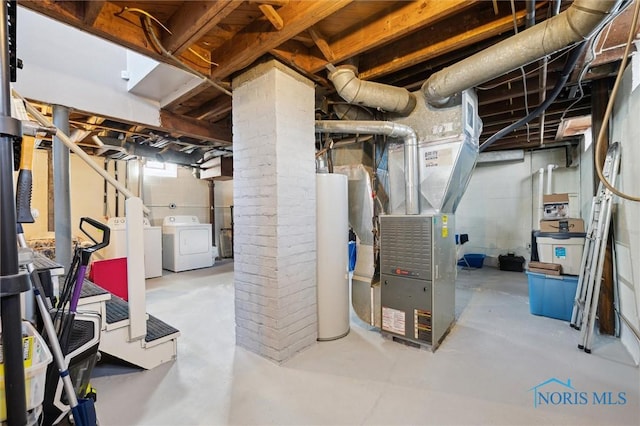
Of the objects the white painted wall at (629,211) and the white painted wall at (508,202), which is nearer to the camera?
the white painted wall at (629,211)

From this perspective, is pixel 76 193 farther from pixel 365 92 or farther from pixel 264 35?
pixel 365 92

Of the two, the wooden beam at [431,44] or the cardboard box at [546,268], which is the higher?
the wooden beam at [431,44]

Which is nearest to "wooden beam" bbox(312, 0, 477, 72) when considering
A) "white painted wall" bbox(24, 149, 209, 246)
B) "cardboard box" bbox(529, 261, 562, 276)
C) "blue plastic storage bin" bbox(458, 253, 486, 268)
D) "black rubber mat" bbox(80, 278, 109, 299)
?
"black rubber mat" bbox(80, 278, 109, 299)

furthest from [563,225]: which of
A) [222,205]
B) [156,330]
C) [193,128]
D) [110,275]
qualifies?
[222,205]

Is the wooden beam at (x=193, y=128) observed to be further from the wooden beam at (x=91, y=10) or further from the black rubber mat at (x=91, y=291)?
the black rubber mat at (x=91, y=291)

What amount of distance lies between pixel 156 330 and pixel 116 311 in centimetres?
37

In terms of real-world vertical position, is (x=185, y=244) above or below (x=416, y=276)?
below

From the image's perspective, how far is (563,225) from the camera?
3.44 metres

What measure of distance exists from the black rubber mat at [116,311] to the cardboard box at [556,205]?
531cm

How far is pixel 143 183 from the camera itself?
6633 millimetres

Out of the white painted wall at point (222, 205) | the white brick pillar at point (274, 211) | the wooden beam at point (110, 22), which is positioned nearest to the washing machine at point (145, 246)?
the white painted wall at point (222, 205)

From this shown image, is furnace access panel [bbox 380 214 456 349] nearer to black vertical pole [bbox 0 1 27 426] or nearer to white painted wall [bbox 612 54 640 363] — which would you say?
white painted wall [bbox 612 54 640 363]

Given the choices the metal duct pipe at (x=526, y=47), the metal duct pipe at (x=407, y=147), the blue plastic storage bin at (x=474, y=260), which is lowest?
the blue plastic storage bin at (x=474, y=260)

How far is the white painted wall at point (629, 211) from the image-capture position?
2.30 meters
